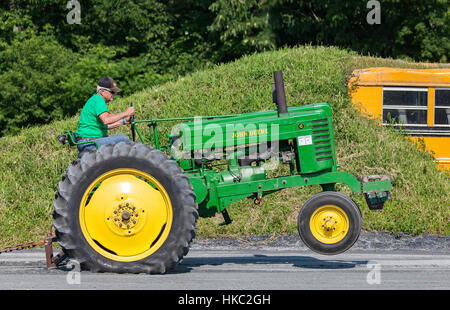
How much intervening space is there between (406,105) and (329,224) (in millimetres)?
6586

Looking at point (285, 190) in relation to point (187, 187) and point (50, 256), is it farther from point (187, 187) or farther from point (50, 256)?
point (50, 256)

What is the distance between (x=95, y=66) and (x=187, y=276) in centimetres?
1339

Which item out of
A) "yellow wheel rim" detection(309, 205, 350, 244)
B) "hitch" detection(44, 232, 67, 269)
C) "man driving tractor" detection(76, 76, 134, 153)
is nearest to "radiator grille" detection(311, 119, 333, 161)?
"yellow wheel rim" detection(309, 205, 350, 244)

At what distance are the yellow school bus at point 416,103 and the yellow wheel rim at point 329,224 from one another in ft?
20.3

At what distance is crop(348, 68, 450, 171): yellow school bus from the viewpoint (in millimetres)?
13062

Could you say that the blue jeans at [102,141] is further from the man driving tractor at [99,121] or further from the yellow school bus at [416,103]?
the yellow school bus at [416,103]

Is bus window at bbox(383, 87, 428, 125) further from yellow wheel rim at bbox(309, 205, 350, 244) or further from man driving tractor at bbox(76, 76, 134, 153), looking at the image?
man driving tractor at bbox(76, 76, 134, 153)

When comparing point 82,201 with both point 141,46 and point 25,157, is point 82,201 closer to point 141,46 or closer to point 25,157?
point 25,157

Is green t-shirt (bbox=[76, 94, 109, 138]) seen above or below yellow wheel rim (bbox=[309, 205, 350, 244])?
above

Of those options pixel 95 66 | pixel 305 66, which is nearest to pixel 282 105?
pixel 305 66

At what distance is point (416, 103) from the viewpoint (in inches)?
523

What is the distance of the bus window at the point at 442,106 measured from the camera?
1314cm

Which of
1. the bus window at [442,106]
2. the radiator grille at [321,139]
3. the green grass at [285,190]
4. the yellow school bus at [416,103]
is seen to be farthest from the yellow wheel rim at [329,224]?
the bus window at [442,106]

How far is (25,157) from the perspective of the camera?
1324 centimetres
